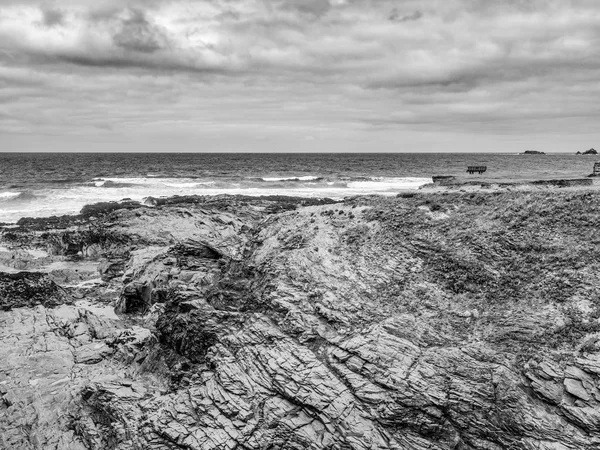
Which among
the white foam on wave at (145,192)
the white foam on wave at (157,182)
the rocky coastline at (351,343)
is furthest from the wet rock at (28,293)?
the white foam on wave at (157,182)

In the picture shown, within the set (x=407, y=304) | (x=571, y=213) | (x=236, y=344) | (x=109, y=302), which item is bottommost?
(x=109, y=302)

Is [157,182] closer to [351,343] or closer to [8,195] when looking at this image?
[8,195]

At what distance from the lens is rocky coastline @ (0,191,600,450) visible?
31.6ft

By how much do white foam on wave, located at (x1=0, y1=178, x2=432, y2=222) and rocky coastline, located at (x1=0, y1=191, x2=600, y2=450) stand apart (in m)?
30.0

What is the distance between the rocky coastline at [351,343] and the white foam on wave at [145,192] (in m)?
30.0

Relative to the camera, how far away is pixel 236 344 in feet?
39.8

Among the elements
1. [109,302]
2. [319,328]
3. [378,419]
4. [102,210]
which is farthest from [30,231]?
[378,419]

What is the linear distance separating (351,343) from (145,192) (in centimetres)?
5193

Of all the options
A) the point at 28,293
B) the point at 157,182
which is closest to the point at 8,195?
the point at 157,182

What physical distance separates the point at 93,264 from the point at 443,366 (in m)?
21.9

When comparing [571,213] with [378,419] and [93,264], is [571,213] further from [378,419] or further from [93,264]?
[93,264]

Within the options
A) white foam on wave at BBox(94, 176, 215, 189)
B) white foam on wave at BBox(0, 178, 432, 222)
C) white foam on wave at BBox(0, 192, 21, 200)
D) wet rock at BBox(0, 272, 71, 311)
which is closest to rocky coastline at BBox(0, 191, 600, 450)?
wet rock at BBox(0, 272, 71, 311)

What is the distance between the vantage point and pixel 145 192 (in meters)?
57.9

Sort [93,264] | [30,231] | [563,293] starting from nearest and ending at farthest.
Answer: [563,293] → [93,264] → [30,231]
